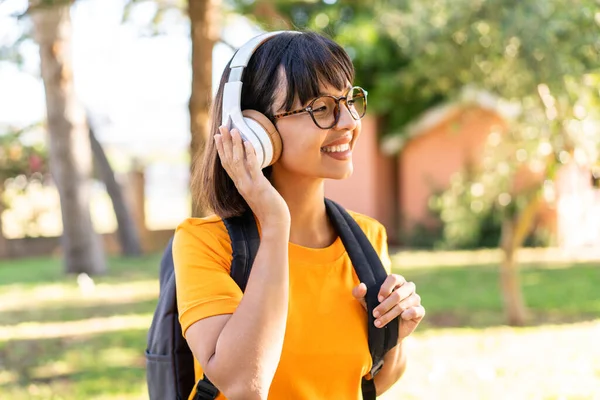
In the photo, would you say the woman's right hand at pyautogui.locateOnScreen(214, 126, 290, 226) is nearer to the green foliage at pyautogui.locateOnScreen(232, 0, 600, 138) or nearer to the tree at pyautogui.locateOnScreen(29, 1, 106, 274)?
the green foliage at pyautogui.locateOnScreen(232, 0, 600, 138)

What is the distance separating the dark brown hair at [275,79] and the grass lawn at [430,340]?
13.3 ft

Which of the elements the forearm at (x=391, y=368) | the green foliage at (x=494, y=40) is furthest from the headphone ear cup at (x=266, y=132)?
the green foliage at (x=494, y=40)

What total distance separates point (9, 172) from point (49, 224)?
288cm

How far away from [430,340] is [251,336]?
21.3ft

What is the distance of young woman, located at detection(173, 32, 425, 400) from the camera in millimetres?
1838

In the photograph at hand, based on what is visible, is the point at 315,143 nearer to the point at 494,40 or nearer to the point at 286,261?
the point at 286,261

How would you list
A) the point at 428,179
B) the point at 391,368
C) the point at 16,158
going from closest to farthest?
the point at 391,368 < the point at 16,158 < the point at 428,179

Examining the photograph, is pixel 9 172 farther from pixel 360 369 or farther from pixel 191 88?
pixel 360 369

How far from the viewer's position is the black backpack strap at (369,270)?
2.10m

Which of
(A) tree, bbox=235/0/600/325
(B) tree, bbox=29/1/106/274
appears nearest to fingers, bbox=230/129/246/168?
(A) tree, bbox=235/0/600/325

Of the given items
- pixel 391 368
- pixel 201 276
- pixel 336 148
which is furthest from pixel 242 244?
pixel 391 368

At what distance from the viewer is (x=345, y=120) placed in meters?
2.07

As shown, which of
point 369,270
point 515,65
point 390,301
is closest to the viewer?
point 390,301

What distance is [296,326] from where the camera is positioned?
6.63 feet
